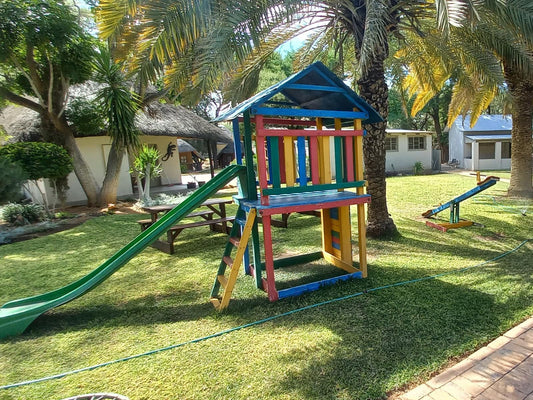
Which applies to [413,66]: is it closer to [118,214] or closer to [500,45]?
[500,45]

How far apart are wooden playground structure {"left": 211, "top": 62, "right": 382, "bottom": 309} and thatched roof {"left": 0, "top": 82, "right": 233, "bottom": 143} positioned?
33.2 feet

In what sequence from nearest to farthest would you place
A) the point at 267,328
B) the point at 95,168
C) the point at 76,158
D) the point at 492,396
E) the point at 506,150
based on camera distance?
the point at 492,396, the point at 267,328, the point at 76,158, the point at 95,168, the point at 506,150

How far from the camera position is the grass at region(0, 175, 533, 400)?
2328 mm

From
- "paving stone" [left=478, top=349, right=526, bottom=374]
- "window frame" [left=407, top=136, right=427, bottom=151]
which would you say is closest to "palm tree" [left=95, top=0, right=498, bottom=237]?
"paving stone" [left=478, top=349, right=526, bottom=374]

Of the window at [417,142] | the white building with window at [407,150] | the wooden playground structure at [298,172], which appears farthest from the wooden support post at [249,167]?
Answer: the window at [417,142]

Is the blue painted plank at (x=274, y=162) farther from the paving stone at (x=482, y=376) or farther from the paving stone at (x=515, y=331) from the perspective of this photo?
the paving stone at (x=515, y=331)

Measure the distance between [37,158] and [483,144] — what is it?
27.0 meters

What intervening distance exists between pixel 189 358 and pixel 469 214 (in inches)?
299

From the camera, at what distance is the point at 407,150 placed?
67.9ft

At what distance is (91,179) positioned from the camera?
457 inches

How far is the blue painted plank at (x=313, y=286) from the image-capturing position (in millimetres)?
3664

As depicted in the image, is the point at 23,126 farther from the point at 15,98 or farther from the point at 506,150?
the point at 506,150

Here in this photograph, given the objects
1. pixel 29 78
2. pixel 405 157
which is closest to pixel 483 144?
pixel 405 157

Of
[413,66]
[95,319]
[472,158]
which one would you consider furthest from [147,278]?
[472,158]
